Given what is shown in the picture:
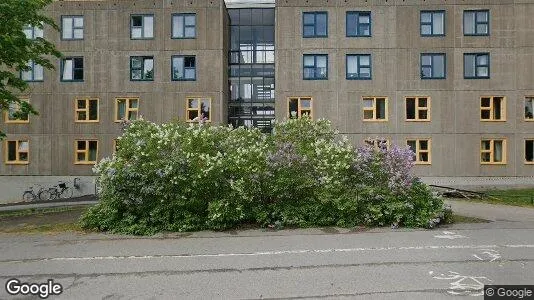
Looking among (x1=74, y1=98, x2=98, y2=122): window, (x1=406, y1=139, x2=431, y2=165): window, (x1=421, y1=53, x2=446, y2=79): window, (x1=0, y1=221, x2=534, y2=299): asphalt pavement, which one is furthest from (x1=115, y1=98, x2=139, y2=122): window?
(x1=421, y1=53, x2=446, y2=79): window

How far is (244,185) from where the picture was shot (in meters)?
11.3

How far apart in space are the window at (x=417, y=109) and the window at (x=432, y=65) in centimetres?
155

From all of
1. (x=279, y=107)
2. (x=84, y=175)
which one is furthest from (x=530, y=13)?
(x=84, y=175)

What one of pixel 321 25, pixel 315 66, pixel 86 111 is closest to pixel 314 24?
pixel 321 25

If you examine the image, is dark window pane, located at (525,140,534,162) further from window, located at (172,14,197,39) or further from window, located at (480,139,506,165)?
window, located at (172,14,197,39)

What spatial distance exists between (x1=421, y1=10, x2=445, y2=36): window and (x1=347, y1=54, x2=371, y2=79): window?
13.0 ft

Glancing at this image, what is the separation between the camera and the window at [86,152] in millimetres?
26672

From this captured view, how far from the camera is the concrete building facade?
2589 centimetres

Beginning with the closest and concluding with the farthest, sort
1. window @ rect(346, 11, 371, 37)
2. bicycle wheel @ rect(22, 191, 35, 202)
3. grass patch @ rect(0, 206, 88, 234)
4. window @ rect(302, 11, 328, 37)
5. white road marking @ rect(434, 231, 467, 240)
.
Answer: white road marking @ rect(434, 231, 467, 240)
grass patch @ rect(0, 206, 88, 234)
bicycle wheel @ rect(22, 191, 35, 202)
window @ rect(346, 11, 371, 37)
window @ rect(302, 11, 328, 37)

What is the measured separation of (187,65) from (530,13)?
2157 cm

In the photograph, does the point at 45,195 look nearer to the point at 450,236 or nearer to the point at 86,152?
the point at 86,152

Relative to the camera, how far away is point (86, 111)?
1055 inches

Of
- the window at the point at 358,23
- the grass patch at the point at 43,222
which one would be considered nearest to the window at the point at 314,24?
the window at the point at 358,23

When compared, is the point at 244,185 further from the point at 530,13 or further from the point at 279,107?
the point at 530,13
